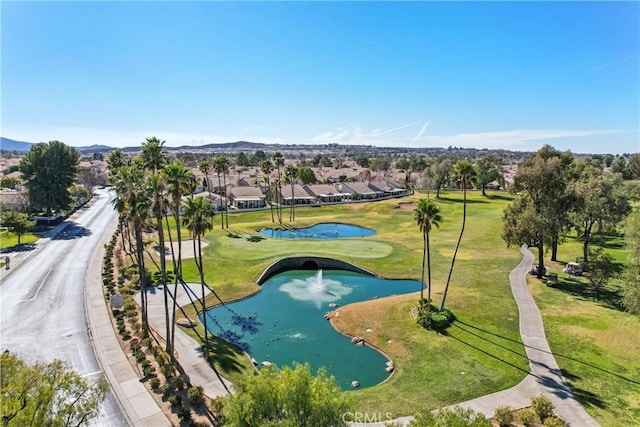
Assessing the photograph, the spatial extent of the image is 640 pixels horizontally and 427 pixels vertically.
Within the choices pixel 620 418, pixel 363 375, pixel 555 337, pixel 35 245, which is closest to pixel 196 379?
pixel 363 375

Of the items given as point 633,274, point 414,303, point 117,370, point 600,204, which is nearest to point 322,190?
point 600,204

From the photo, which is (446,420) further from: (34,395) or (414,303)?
(414,303)

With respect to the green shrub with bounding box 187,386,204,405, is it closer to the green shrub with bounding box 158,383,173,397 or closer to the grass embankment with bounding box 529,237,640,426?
the green shrub with bounding box 158,383,173,397

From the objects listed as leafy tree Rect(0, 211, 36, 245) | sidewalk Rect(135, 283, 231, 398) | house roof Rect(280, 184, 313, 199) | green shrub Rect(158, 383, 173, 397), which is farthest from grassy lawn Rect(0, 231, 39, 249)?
house roof Rect(280, 184, 313, 199)

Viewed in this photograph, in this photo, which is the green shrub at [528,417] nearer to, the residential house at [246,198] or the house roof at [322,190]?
the residential house at [246,198]

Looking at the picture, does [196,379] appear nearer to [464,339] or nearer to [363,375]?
[363,375]

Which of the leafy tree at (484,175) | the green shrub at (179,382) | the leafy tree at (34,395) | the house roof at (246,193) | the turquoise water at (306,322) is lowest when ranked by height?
the turquoise water at (306,322)

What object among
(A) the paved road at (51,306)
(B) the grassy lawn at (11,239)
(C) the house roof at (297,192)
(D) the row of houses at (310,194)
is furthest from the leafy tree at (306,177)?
(B) the grassy lawn at (11,239)
